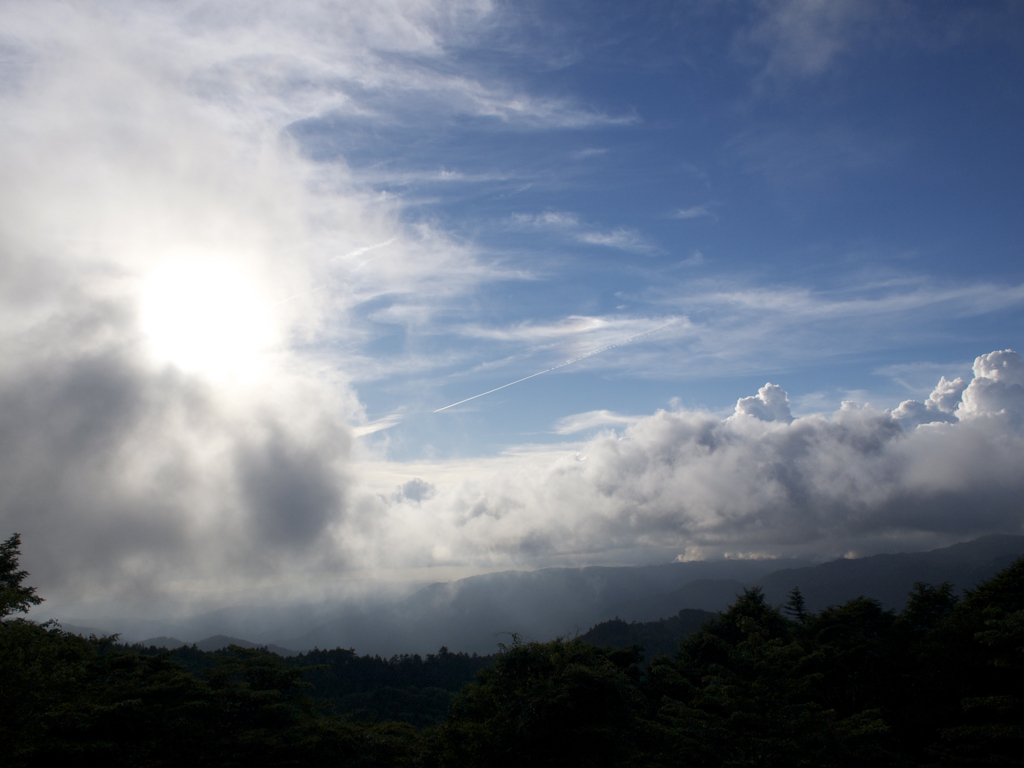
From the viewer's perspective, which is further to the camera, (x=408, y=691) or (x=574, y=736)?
(x=408, y=691)

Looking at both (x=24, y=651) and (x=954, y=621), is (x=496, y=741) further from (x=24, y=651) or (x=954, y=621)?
(x=954, y=621)

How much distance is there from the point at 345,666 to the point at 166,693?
160494mm

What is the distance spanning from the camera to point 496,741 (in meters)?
24.6

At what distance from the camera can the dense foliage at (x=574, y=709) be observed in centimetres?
1911

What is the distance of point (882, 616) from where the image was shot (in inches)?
1699

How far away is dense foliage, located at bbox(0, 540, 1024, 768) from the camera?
19109 mm

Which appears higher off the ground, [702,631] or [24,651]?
[24,651]

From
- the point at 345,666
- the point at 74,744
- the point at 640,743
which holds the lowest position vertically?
the point at 345,666

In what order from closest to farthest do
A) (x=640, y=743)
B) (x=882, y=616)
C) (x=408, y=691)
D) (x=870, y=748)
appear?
(x=870, y=748), (x=640, y=743), (x=882, y=616), (x=408, y=691)

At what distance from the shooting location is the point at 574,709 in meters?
24.4

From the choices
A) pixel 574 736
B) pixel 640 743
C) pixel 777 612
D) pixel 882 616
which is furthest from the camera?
pixel 777 612

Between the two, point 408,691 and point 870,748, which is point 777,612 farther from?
point 408,691

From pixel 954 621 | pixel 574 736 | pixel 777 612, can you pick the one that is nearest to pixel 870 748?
pixel 574 736

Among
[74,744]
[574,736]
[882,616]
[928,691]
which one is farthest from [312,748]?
[882,616]
